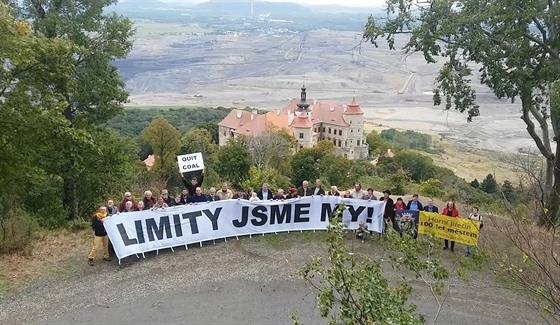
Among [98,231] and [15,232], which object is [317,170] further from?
[98,231]

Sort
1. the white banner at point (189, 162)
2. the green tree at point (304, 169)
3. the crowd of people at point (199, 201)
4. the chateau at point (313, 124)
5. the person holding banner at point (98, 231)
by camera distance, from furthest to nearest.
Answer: the chateau at point (313, 124) < the green tree at point (304, 169) < the white banner at point (189, 162) < the crowd of people at point (199, 201) < the person holding banner at point (98, 231)

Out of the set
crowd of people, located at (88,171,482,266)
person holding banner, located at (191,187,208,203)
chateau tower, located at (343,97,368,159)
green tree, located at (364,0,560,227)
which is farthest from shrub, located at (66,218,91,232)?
chateau tower, located at (343,97,368,159)

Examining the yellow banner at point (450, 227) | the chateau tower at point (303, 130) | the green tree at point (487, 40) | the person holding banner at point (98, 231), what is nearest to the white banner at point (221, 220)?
the person holding banner at point (98, 231)

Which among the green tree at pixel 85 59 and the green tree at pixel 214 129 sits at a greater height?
the green tree at pixel 85 59

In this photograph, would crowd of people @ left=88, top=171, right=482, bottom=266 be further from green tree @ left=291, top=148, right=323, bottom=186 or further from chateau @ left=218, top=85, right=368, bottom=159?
chateau @ left=218, top=85, right=368, bottom=159

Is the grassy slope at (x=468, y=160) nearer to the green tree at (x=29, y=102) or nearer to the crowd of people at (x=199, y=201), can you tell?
the crowd of people at (x=199, y=201)

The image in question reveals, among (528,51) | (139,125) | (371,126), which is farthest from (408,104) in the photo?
(528,51)
